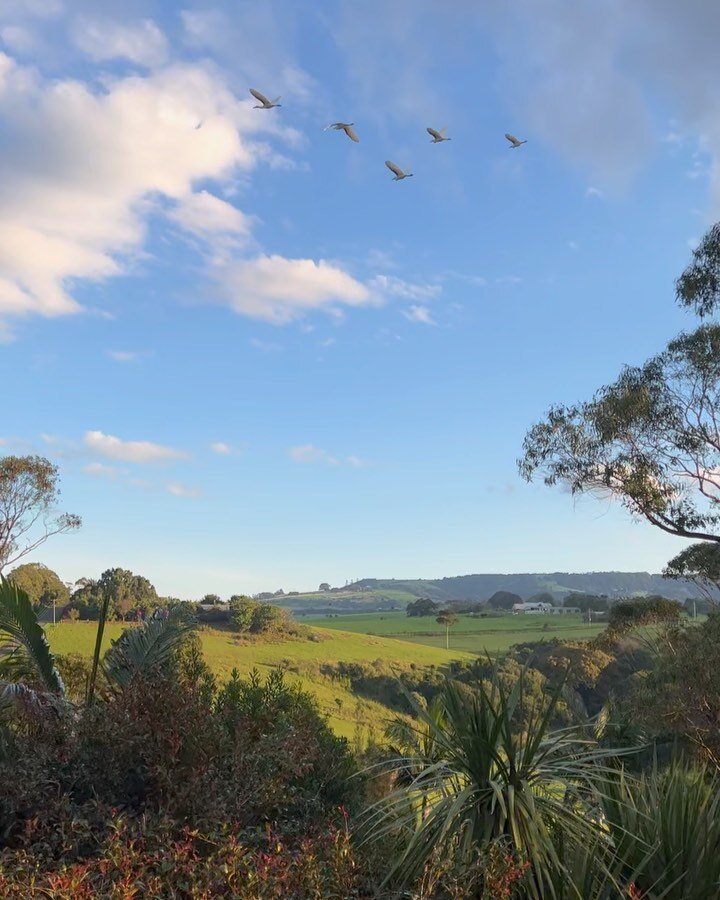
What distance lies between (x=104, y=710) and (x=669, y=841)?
15.0 feet

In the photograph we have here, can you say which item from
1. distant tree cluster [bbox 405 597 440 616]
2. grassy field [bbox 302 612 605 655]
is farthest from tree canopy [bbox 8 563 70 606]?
distant tree cluster [bbox 405 597 440 616]

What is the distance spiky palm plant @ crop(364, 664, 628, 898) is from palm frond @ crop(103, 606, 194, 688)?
4.81 m

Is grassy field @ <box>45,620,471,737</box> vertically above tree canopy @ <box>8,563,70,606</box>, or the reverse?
tree canopy @ <box>8,563,70,606</box>

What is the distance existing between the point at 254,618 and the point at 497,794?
73035mm

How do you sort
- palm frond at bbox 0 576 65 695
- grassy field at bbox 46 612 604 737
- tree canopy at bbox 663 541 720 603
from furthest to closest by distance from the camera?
1. grassy field at bbox 46 612 604 737
2. tree canopy at bbox 663 541 720 603
3. palm frond at bbox 0 576 65 695

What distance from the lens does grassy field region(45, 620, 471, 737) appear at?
5250 cm

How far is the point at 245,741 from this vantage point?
249 inches

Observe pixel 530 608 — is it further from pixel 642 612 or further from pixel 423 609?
pixel 642 612

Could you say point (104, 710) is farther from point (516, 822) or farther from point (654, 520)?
point (654, 520)

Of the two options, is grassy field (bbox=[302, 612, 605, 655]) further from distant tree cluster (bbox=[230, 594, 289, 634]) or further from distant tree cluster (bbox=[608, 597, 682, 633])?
distant tree cluster (bbox=[608, 597, 682, 633])

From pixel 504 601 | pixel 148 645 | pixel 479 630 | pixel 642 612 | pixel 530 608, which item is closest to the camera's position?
pixel 148 645

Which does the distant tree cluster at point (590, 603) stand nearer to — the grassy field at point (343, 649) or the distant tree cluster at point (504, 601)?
the grassy field at point (343, 649)

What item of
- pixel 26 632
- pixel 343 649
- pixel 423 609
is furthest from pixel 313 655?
pixel 423 609

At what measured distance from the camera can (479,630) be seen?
104 m
